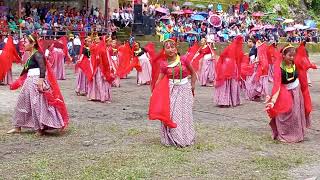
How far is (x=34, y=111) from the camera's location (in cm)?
879

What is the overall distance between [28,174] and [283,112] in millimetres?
3899

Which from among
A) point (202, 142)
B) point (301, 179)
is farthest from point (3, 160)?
point (301, 179)

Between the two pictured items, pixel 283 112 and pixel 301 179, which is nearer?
pixel 301 179

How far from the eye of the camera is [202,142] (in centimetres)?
852

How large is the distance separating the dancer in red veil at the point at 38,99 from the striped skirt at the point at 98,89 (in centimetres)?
412

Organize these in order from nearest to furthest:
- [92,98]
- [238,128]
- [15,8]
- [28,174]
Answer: [28,174] < [238,128] < [92,98] < [15,8]

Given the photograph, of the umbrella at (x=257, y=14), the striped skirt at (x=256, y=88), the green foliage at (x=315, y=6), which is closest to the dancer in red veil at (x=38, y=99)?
the striped skirt at (x=256, y=88)

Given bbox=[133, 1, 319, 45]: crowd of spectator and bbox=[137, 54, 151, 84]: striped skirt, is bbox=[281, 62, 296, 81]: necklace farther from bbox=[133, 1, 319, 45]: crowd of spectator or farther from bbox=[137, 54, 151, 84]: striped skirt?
bbox=[133, 1, 319, 45]: crowd of spectator

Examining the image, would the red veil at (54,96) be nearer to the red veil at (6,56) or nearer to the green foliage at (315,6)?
the red veil at (6,56)

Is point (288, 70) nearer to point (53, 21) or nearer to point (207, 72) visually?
point (207, 72)

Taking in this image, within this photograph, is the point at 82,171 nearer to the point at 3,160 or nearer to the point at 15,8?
the point at 3,160

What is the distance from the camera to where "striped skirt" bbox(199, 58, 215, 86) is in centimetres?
1686

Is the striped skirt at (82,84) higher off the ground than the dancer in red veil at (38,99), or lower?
lower

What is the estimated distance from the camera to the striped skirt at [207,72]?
16.9m
